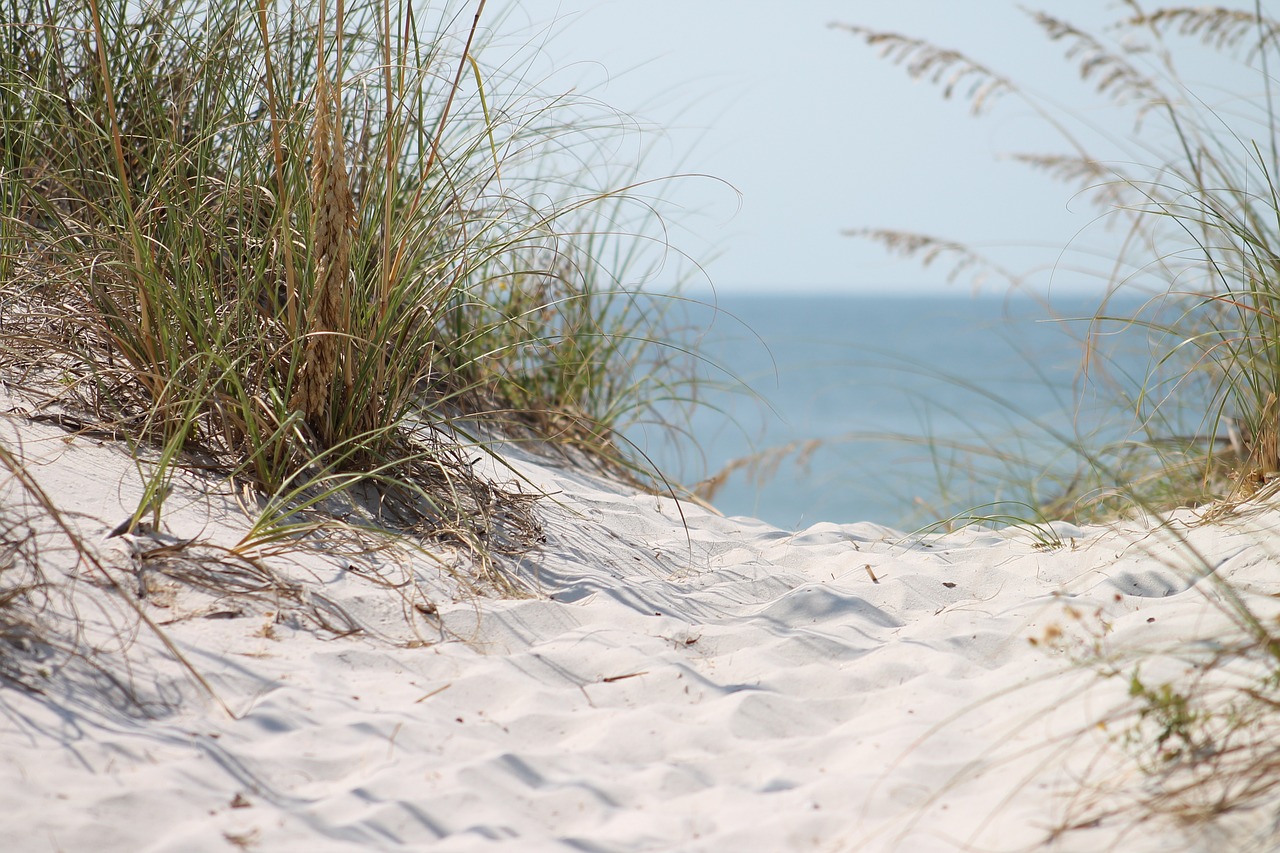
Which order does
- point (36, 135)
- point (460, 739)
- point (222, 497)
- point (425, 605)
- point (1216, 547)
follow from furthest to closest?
1. point (36, 135)
2. point (1216, 547)
3. point (222, 497)
4. point (425, 605)
5. point (460, 739)

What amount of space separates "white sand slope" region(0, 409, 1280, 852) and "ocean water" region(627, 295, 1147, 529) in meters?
0.52

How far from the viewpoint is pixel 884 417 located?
67.5 ft

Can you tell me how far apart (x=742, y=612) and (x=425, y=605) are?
2.20 ft

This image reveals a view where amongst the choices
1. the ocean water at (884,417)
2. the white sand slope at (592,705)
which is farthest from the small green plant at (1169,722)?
the ocean water at (884,417)

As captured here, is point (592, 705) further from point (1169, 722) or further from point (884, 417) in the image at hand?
point (884, 417)

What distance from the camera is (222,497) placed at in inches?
78.4

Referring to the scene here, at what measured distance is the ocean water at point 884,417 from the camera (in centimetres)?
276

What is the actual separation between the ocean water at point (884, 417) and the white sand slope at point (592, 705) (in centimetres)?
52

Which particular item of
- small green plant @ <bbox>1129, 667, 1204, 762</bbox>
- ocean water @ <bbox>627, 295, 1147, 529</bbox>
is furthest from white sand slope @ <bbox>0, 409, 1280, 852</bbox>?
ocean water @ <bbox>627, 295, 1147, 529</bbox>

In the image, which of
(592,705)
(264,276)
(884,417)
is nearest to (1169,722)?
(592,705)

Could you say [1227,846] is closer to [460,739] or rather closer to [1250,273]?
[460,739]

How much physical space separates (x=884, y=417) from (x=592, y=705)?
19.7 metres

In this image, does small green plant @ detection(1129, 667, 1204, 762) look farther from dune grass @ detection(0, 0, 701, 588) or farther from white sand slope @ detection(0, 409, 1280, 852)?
dune grass @ detection(0, 0, 701, 588)

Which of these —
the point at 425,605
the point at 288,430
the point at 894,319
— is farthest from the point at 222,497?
the point at 894,319
